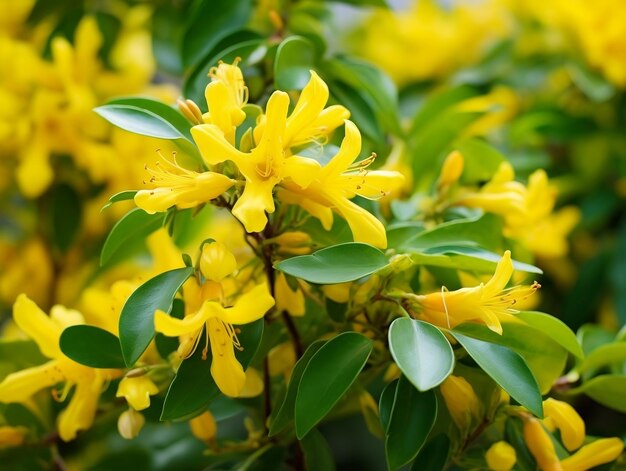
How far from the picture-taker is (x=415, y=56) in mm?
1281

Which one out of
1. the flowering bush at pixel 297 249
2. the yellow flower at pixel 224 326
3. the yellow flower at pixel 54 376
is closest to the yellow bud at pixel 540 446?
the flowering bush at pixel 297 249

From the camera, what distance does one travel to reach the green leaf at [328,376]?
53cm

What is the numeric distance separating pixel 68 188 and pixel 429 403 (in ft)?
2.03

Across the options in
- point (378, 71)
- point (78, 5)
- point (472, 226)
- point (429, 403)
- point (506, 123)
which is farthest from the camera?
point (506, 123)

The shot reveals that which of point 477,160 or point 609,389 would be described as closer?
point 609,389

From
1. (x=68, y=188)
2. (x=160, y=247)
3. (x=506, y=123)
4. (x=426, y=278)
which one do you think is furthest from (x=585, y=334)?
(x=68, y=188)

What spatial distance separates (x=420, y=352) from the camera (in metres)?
0.51

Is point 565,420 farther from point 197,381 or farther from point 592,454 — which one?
point 197,381

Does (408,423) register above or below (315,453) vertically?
above

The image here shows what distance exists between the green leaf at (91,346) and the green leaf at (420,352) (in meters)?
0.22

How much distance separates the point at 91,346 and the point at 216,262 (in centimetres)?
14

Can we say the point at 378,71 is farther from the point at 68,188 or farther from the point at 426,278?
the point at 68,188

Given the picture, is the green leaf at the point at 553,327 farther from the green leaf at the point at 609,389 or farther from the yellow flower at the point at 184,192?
the yellow flower at the point at 184,192

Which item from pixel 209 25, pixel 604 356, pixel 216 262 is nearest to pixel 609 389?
pixel 604 356
